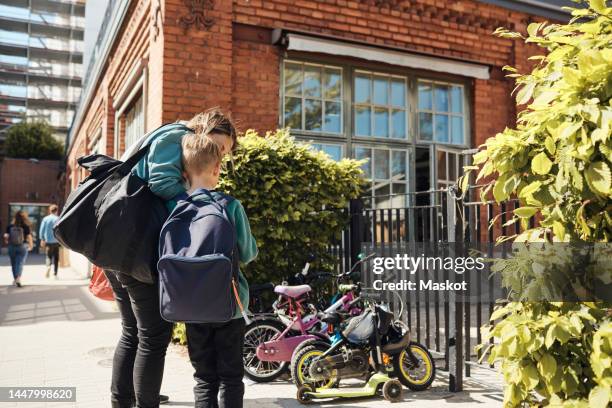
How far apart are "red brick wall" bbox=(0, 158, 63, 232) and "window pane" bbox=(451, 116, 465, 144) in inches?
1418

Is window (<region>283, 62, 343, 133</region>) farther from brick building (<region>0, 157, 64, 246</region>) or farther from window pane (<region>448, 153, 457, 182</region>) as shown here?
brick building (<region>0, 157, 64, 246</region>)

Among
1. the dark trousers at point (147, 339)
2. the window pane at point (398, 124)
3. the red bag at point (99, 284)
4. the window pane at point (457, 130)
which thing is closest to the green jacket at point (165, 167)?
the dark trousers at point (147, 339)

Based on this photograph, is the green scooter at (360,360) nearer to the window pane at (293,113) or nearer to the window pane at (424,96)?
the window pane at (293,113)

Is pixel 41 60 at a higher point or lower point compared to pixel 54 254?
higher

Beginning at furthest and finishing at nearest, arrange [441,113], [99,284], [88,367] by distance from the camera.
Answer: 1. [441,113]
2. [88,367]
3. [99,284]

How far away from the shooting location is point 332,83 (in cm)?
793

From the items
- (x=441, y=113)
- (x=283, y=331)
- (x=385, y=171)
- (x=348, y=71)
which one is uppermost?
(x=348, y=71)

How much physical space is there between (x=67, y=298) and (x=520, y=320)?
9864 mm

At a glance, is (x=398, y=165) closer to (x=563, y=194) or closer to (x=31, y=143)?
(x=563, y=194)

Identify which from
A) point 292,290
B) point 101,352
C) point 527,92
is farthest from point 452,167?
point 527,92

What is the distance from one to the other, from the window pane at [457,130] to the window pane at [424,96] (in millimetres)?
507

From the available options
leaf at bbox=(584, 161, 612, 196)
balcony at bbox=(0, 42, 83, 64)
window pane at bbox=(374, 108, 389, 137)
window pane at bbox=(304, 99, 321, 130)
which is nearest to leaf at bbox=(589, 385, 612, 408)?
leaf at bbox=(584, 161, 612, 196)

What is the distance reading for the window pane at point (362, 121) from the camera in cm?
809

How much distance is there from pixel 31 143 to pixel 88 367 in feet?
137
